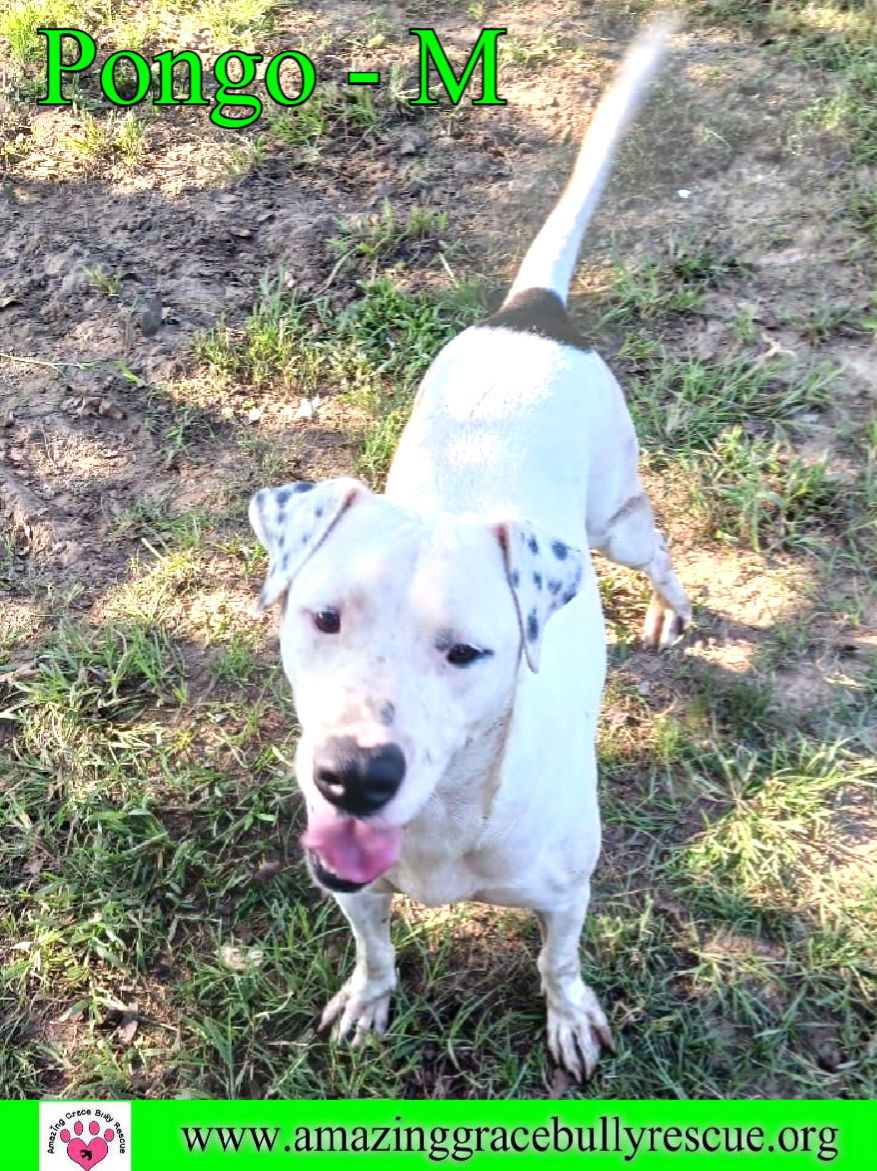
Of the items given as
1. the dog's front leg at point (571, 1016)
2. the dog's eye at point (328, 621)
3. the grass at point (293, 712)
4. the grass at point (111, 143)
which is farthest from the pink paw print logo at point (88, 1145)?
the grass at point (111, 143)

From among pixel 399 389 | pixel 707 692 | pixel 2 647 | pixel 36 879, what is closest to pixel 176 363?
pixel 399 389

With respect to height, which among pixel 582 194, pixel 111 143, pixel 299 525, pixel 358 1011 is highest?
pixel 582 194

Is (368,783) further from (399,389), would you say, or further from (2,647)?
(399,389)

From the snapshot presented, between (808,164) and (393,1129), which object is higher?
(808,164)

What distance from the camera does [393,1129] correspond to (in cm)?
287

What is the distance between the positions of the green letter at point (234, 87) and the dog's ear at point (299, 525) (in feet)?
12.3

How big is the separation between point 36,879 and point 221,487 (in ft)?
5.24

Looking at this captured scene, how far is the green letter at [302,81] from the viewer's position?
5.41 metres

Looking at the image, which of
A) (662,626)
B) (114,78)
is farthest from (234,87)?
(662,626)

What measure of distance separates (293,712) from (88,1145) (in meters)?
1.33

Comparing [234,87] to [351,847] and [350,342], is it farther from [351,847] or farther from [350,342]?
[351,847]

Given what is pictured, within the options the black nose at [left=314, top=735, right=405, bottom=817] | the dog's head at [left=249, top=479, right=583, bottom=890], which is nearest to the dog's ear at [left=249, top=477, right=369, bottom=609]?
the dog's head at [left=249, top=479, right=583, bottom=890]

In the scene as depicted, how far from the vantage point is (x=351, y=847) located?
2021 mm

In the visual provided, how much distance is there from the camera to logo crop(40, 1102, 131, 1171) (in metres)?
2.79
